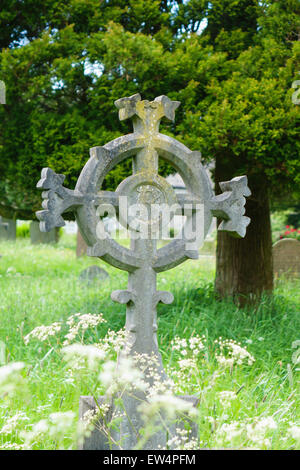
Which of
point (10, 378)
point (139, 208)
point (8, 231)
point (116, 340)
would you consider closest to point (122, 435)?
point (116, 340)

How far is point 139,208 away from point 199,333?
6.51 ft

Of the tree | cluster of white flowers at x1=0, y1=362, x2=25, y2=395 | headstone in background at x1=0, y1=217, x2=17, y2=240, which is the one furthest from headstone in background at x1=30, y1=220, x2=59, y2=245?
cluster of white flowers at x1=0, y1=362, x2=25, y2=395

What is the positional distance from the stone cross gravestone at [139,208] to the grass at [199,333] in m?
0.44

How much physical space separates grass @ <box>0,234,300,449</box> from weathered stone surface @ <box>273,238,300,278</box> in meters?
1.29

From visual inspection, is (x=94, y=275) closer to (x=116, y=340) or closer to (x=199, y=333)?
(x=199, y=333)

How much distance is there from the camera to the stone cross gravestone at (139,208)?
8.66ft

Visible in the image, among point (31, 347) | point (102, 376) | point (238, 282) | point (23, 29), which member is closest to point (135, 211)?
point (102, 376)

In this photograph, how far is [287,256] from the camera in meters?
8.68

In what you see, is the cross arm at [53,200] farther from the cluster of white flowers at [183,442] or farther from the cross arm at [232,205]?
the cluster of white flowers at [183,442]

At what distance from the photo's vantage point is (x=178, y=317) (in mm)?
4703

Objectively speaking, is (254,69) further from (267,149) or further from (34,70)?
(34,70)

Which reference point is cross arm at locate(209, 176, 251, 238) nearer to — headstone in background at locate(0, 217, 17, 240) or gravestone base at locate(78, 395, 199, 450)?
gravestone base at locate(78, 395, 199, 450)

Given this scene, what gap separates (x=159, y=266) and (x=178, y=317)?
1997mm
